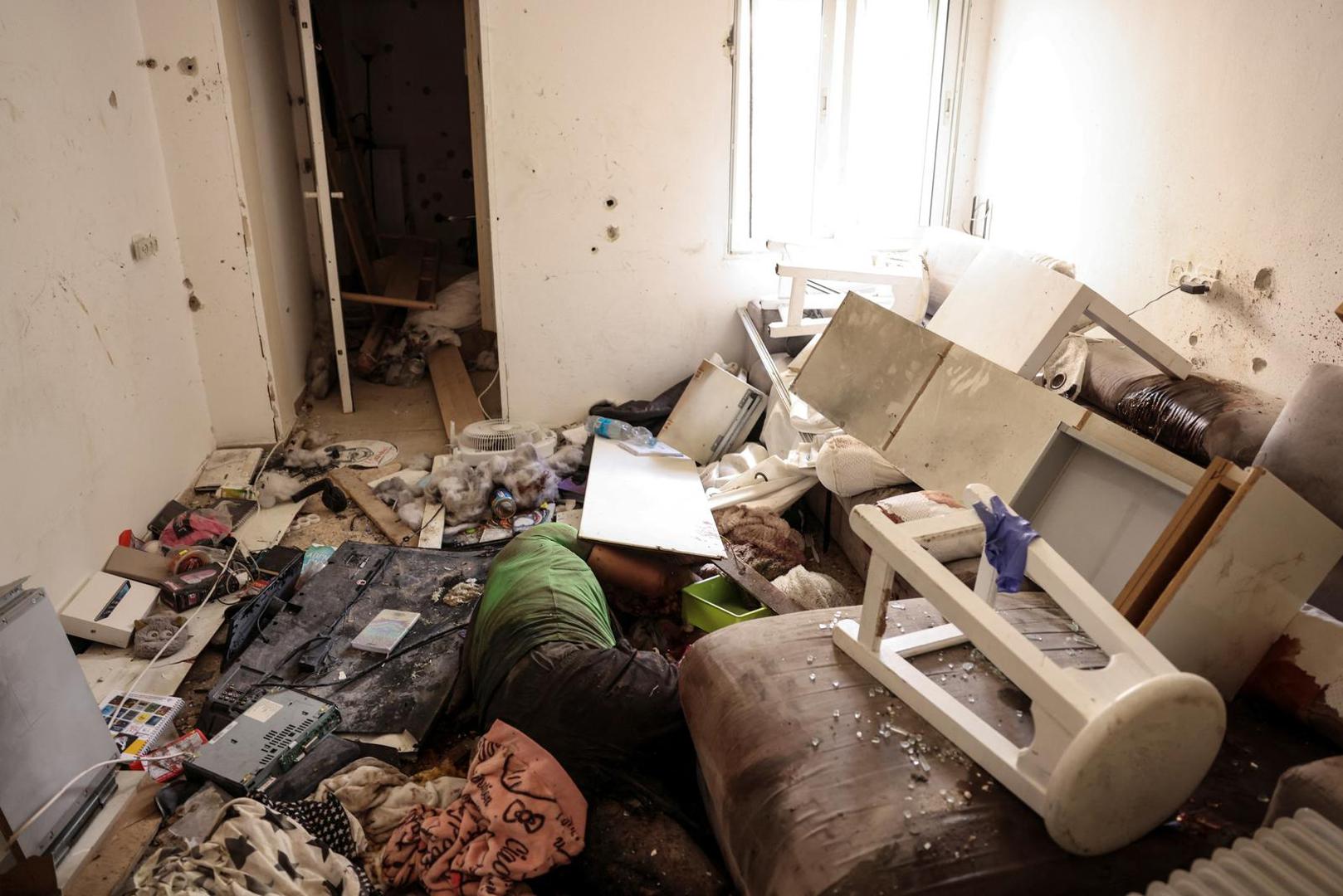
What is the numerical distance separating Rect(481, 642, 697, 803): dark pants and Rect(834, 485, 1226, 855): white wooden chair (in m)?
0.53

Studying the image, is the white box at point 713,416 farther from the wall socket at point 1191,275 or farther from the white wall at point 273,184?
the white wall at point 273,184

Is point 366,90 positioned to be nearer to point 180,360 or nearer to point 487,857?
point 180,360

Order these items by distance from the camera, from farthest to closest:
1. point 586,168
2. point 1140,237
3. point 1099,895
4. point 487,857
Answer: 1. point 586,168
2. point 1140,237
3. point 487,857
4. point 1099,895

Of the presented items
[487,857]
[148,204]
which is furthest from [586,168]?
[487,857]

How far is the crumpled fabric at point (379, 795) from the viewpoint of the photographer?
1.75 metres

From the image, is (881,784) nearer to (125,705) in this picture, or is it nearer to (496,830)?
(496,830)

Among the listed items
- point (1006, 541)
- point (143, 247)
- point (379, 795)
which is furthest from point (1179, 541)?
point (143, 247)

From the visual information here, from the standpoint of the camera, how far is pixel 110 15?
9.44 feet

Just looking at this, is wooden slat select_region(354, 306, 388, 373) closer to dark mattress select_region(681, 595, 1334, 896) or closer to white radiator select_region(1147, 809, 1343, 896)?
dark mattress select_region(681, 595, 1334, 896)

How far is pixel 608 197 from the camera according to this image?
3.69m

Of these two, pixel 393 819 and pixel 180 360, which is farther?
pixel 180 360

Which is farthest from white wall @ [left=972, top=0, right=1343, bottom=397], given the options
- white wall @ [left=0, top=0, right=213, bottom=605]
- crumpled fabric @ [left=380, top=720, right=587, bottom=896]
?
white wall @ [left=0, top=0, right=213, bottom=605]

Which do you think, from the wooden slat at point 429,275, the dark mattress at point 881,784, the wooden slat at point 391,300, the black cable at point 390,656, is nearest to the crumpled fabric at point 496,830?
the dark mattress at point 881,784

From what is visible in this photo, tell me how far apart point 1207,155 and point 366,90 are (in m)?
4.95
